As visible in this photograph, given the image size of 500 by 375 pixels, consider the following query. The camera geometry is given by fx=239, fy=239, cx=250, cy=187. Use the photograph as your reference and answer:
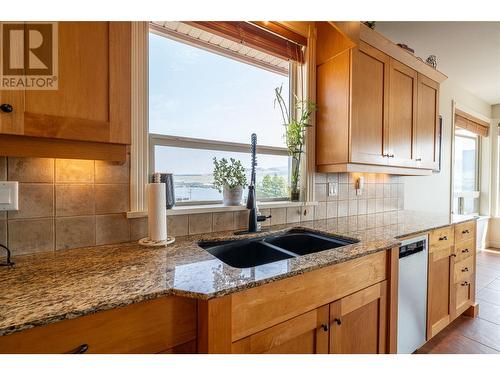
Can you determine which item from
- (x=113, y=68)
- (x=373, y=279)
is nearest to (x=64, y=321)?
(x=113, y=68)

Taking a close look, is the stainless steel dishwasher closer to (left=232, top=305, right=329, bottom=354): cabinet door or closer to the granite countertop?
the granite countertop

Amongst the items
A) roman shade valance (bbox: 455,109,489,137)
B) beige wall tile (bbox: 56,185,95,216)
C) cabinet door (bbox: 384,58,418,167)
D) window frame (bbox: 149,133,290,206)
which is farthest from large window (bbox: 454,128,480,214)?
beige wall tile (bbox: 56,185,95,216)

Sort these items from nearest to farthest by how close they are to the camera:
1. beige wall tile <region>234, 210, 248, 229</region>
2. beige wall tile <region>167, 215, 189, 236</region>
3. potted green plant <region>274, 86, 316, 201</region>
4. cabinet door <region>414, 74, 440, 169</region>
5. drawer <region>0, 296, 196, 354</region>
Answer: drawer <region>0, 296, 196, 354</region> → beige wall tile <region>167, 215, 189, 236</region> → beige wall tile <region>234, 210, 248, 229</region> → potted green plant <region>274, 86, 316, 201</region> → cabinet door <region>414, 74, 440, 169</region>

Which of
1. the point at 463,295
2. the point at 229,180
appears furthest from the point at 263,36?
the point at 463,295

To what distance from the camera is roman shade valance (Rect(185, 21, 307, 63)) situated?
4.91 ft

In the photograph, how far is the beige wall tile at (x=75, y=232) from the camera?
1.05m

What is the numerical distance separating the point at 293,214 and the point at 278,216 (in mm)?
137

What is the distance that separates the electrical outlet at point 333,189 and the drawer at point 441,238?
693mm

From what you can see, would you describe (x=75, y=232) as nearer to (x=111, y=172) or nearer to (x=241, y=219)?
Answer: (x=111, y=172)

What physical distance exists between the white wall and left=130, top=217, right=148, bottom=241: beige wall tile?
2.67 meters

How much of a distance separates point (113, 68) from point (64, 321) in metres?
0.81

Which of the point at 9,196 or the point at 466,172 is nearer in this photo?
the point at 9,196

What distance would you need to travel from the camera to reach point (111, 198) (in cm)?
116
